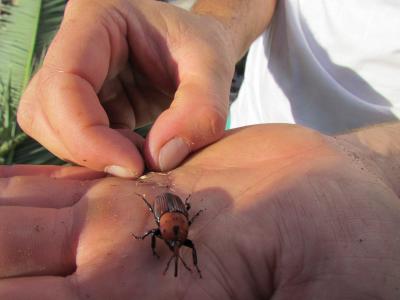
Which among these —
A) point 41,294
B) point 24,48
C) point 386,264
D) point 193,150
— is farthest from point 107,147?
point 24,48

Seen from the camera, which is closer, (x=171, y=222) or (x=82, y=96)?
(x=171, y=222)

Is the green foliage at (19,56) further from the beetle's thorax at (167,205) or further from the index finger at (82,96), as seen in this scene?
the beetle's thorax at (167,205)

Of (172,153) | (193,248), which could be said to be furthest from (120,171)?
(193,248)

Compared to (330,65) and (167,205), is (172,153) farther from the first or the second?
(330,65)

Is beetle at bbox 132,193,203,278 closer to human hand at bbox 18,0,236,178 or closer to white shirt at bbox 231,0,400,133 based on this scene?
human hand at bbox 18,0,236,178

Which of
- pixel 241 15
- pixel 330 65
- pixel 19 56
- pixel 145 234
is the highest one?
pixel 241 15

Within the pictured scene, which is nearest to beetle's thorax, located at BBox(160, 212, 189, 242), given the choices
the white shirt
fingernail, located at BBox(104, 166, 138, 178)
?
fingernail, located at BBox(104, 166, 138, 178)

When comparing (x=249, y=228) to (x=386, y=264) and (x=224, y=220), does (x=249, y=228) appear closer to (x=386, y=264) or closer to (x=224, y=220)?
(x=224, y=220)
